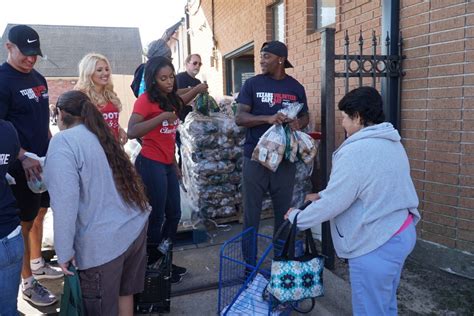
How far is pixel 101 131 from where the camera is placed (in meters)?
2.26

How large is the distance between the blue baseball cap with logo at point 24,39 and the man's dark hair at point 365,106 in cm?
224

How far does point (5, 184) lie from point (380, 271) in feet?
6.53

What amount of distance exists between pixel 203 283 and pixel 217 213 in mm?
1543

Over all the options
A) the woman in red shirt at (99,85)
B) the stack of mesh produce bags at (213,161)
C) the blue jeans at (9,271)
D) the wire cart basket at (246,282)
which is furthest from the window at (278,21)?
the blue jeans at (9,271)

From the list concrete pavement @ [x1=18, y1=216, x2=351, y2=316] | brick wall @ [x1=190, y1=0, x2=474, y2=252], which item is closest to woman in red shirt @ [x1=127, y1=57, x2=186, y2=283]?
concrete pavement @ [x1=18, y1=216, x2=351, y2=316]

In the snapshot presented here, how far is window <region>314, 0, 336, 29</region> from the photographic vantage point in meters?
5.28

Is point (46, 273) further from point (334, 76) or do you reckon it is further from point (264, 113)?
point (334, 76)

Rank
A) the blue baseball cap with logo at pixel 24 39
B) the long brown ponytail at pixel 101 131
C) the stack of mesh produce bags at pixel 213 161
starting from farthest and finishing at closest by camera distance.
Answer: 1. the stack of mesh produce bags at pixel 213 161
2. the blue baseball cap with logo at pixel 24 39
3. the long brown ponytail at pixel 101 131

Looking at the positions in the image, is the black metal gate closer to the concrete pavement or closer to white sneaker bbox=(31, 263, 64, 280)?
the concrete pavement

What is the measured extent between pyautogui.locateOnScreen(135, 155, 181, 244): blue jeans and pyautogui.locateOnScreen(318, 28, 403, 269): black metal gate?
132cm

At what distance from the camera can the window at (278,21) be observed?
22.0 feet

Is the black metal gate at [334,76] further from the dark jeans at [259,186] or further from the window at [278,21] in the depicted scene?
the window at [278,21]

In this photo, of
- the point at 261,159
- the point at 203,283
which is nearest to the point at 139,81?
the point at 261,159

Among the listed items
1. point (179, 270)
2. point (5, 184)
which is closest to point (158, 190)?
point (179, 270)
